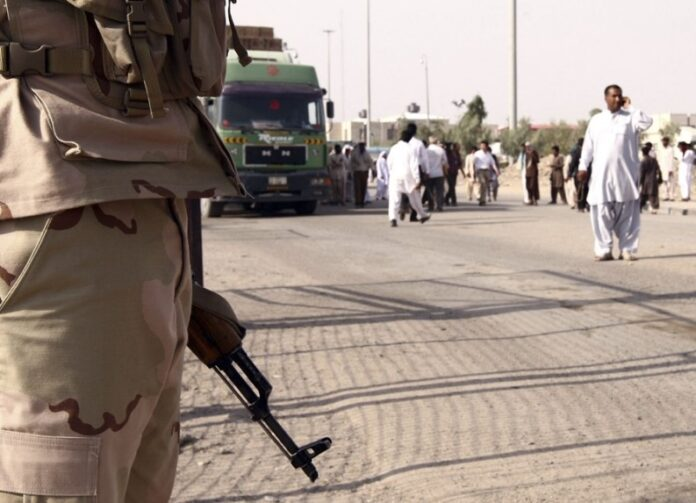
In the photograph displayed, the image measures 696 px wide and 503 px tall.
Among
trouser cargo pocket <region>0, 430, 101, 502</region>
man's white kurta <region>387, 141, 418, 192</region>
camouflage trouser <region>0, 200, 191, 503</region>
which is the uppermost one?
camouflage trouser <region>0, 200, 191, 503</region>

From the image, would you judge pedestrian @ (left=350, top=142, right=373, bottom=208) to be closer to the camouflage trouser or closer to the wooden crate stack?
the wooden crate stack

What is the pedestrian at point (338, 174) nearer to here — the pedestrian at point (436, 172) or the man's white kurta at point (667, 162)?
the pedestrian at point (436, 172)

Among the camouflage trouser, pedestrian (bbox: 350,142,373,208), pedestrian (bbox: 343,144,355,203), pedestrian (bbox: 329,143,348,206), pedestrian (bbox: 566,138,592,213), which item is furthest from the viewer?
pedestrian (bbox: 343,144,355,203)

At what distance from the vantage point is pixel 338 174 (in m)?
31.9

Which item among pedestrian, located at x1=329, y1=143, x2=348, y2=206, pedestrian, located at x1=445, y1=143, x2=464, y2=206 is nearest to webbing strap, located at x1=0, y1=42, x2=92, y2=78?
pedestrian, located at x1=445, y1=143, x2=464, y2=206

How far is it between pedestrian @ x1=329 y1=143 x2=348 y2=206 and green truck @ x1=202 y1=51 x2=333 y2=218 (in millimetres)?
7060

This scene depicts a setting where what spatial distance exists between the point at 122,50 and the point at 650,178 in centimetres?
2478

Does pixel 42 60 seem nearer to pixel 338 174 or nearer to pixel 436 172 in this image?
pixel 436 172

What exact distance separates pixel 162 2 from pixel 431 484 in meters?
2.69

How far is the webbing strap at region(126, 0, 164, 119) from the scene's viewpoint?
1854mm

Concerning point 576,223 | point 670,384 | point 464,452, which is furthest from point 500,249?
point 464,452

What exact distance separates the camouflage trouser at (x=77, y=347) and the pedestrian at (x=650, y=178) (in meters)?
24.5

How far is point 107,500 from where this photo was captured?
180cm

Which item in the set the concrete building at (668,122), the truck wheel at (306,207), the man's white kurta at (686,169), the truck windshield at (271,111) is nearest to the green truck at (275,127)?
the truck windshield at (271,111)
